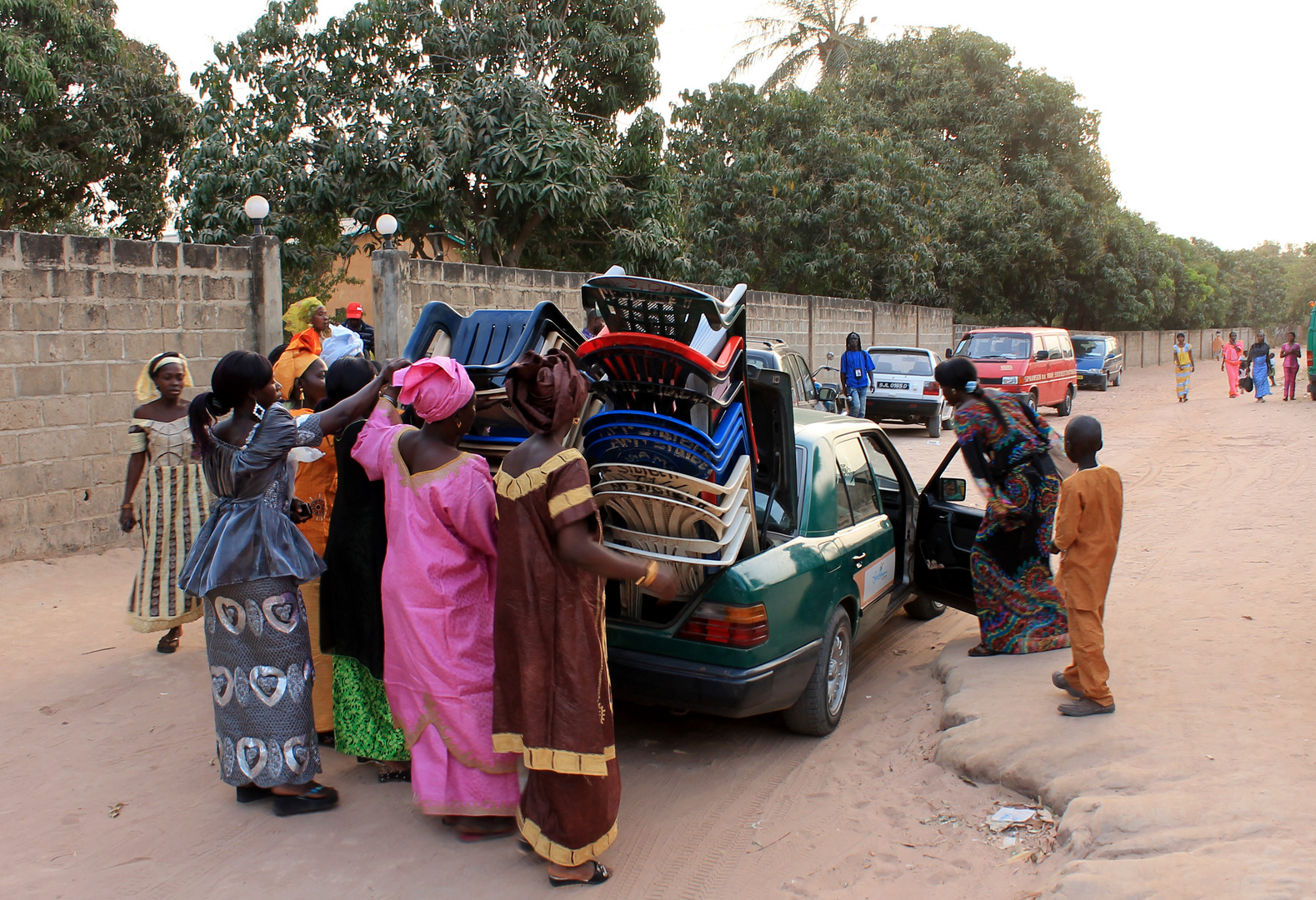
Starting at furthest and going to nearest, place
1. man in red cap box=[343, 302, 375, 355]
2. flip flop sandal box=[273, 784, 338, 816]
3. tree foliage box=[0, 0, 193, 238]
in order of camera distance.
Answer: tree foliage box=[0, 0, 193, 238] < man in red cap box=[343, 302, 375, 355] < flip flop sandal box=[273, 784, 338, 816]

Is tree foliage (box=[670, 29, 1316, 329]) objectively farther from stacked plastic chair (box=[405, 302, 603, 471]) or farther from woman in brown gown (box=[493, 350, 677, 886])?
woman in brown gown (box=[493, 350, 677, 886])

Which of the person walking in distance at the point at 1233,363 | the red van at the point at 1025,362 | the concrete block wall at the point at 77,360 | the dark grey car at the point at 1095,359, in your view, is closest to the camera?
the concrete block wall at the point at 77,360

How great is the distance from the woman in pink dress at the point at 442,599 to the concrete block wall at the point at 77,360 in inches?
188

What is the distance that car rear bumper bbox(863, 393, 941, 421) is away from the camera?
1578 cm

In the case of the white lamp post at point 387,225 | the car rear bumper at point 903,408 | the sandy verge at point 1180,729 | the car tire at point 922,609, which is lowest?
the car tire at point 922,609

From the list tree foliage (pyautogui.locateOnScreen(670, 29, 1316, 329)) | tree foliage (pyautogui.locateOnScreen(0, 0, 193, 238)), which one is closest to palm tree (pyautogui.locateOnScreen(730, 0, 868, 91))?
tree foliage (pyautogui.locateOnScreen(670, 29, 1316, 329))

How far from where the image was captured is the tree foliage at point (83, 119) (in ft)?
44.6

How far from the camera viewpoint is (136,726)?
4.55 metres

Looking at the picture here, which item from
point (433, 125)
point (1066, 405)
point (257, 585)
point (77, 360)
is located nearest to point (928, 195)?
point (1066, 405)

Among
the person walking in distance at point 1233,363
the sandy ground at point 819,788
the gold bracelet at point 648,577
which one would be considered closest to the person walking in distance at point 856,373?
the sandy ground at point 819,788

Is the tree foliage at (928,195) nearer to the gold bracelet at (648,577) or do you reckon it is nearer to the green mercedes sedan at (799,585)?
the green mercedes sedan at (799,585)

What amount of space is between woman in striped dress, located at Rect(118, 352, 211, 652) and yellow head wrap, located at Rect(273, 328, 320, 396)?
0.99 meters

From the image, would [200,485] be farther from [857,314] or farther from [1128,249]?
[1128,249]

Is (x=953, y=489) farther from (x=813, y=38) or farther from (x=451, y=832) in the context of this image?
(x=813, y=38)
